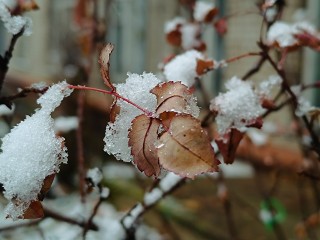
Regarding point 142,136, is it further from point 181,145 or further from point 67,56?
point 67,56

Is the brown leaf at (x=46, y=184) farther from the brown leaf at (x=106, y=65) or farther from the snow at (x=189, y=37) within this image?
the snow at (x=189, y=37)

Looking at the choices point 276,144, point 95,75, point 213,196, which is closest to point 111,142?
point 213,196

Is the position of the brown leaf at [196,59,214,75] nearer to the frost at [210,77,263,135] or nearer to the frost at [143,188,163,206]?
the frost at [210,77,263,135]

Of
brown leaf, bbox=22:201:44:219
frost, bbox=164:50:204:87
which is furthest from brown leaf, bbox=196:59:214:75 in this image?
brown leaf, bbox=22:201:44:219

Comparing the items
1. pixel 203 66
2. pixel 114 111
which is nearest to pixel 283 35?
pixel 203 66

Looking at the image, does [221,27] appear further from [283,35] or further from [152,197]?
[152,197]
